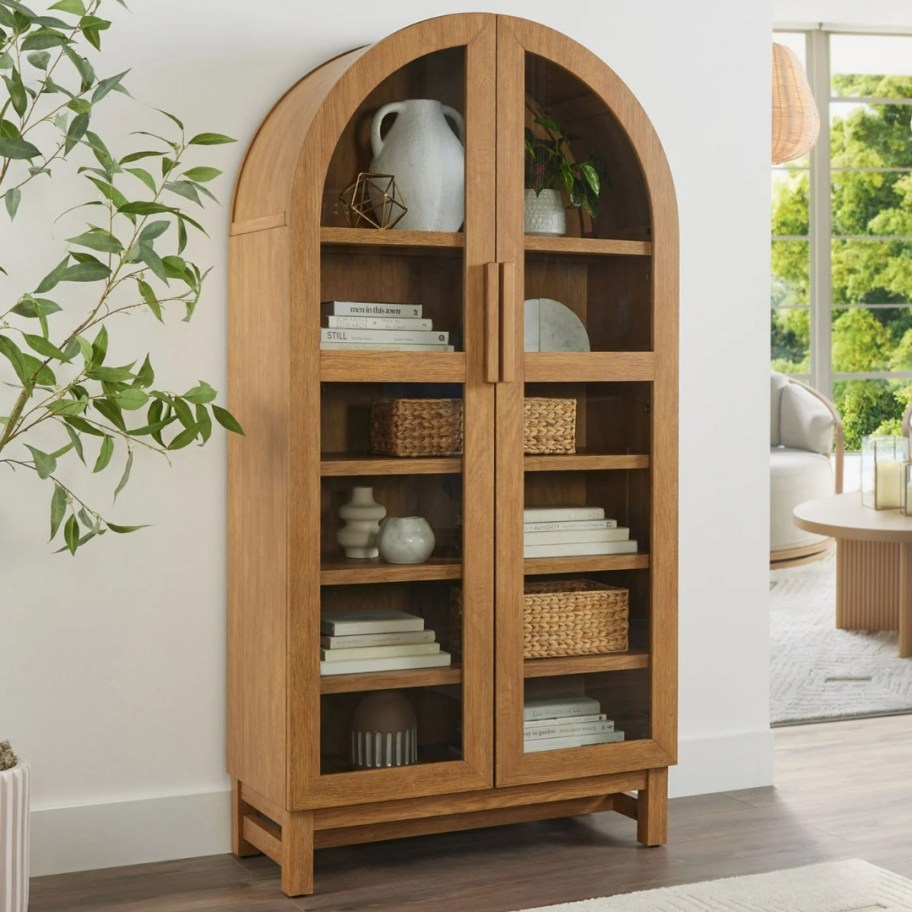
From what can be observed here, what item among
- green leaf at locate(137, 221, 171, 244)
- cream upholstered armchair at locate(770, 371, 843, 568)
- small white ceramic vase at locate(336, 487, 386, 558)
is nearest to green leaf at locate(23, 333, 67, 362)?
green leaf at locate(137, 221, 171, 244)

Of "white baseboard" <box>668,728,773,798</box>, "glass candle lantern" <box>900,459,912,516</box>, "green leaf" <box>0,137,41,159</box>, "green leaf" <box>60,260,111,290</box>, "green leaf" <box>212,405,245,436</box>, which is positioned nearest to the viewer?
"green leaf" <box>0,137,41,159</box>

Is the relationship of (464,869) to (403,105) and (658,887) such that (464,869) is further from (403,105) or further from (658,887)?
(403,105)

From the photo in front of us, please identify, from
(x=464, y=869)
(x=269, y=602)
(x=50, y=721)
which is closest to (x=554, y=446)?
(x=269, y=602)

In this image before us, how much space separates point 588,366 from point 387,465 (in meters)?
0.49

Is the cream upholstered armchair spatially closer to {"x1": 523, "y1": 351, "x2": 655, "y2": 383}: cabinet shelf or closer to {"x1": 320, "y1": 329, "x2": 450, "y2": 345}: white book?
{"x1": 523, "y1": 351, "x2": 655, "y2": 383}: cabinet shelf

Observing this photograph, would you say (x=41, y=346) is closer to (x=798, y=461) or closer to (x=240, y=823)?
(x=240, y=823)

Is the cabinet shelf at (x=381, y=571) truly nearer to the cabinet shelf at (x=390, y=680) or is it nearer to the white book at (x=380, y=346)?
the cabinet shelf at (x=390, y=680)

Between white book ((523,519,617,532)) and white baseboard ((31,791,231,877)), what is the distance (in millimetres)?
878

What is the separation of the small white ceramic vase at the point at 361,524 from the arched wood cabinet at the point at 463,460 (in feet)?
0.06

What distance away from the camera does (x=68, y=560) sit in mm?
2793

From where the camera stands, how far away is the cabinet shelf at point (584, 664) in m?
2.86

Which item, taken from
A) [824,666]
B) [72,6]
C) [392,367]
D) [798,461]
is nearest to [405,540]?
[392,367]

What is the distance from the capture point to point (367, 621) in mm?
2723

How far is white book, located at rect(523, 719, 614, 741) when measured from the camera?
9.39ft
